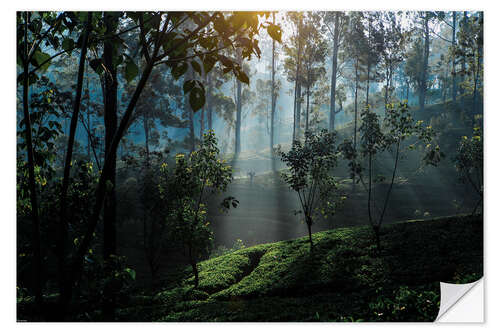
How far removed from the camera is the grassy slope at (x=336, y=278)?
3014 millimetres

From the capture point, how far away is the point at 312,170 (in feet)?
13.3

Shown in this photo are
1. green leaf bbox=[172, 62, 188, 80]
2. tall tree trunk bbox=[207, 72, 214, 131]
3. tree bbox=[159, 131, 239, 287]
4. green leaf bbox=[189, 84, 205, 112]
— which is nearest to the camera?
green leaf bbox=[189, 84, 205, 112]

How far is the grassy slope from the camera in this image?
3014 millimetres

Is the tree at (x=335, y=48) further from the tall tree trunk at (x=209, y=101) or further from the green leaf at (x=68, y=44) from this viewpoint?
the green leaf at (x=68, y=44)

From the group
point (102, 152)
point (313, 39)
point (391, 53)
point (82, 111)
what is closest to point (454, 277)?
point (391, 53)

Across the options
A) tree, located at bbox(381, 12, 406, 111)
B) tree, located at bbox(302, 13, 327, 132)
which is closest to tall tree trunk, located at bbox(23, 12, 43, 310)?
tree, located at bbox(302, 13, 327, 132)

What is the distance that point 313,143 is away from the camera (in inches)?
157

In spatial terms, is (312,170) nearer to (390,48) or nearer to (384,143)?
(384,143)

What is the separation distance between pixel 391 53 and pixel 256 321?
3202 mm

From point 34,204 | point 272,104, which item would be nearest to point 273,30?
point 34,204

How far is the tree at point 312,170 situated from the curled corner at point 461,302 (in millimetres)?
1368

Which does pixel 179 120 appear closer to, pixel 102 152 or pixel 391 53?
pixel 102 152

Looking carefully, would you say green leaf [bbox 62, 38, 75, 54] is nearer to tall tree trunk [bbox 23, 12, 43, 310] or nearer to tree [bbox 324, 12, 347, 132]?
tall tree trunk [bbox 23, 12, 43, 310]

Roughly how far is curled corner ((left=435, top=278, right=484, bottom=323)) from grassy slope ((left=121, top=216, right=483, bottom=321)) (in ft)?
0.22
